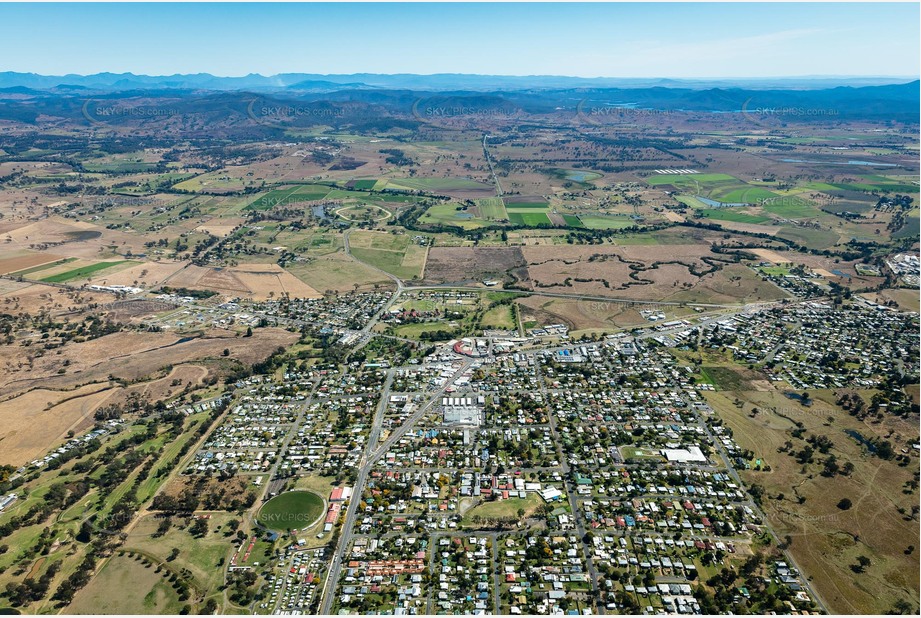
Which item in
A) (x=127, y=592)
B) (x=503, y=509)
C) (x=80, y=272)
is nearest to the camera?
(x=127, y=592)

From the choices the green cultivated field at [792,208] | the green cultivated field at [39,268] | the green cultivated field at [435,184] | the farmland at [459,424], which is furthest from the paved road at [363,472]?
the green cultivated field at [792,208]

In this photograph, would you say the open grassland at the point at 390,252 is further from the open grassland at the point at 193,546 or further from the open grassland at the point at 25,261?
the open grassland at the point at 193,546

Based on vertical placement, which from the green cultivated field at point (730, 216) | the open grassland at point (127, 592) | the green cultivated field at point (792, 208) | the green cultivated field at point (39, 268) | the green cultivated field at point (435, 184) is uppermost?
the green cultivated field at point (435, 184)

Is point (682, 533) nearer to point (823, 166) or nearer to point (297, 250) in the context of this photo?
point (297, 250)

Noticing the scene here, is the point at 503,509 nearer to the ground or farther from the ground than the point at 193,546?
farther from the ground

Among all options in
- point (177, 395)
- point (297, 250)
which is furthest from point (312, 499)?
point (297, 250)

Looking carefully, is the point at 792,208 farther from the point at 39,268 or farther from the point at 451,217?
the point at 39,268

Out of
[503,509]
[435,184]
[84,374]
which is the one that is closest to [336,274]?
[84,374]

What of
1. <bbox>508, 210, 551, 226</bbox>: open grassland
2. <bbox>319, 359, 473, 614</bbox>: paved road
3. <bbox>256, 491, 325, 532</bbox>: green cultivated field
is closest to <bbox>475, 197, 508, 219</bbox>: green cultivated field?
<bbox>508, 210, 551, 226</bbox>: open grassland
